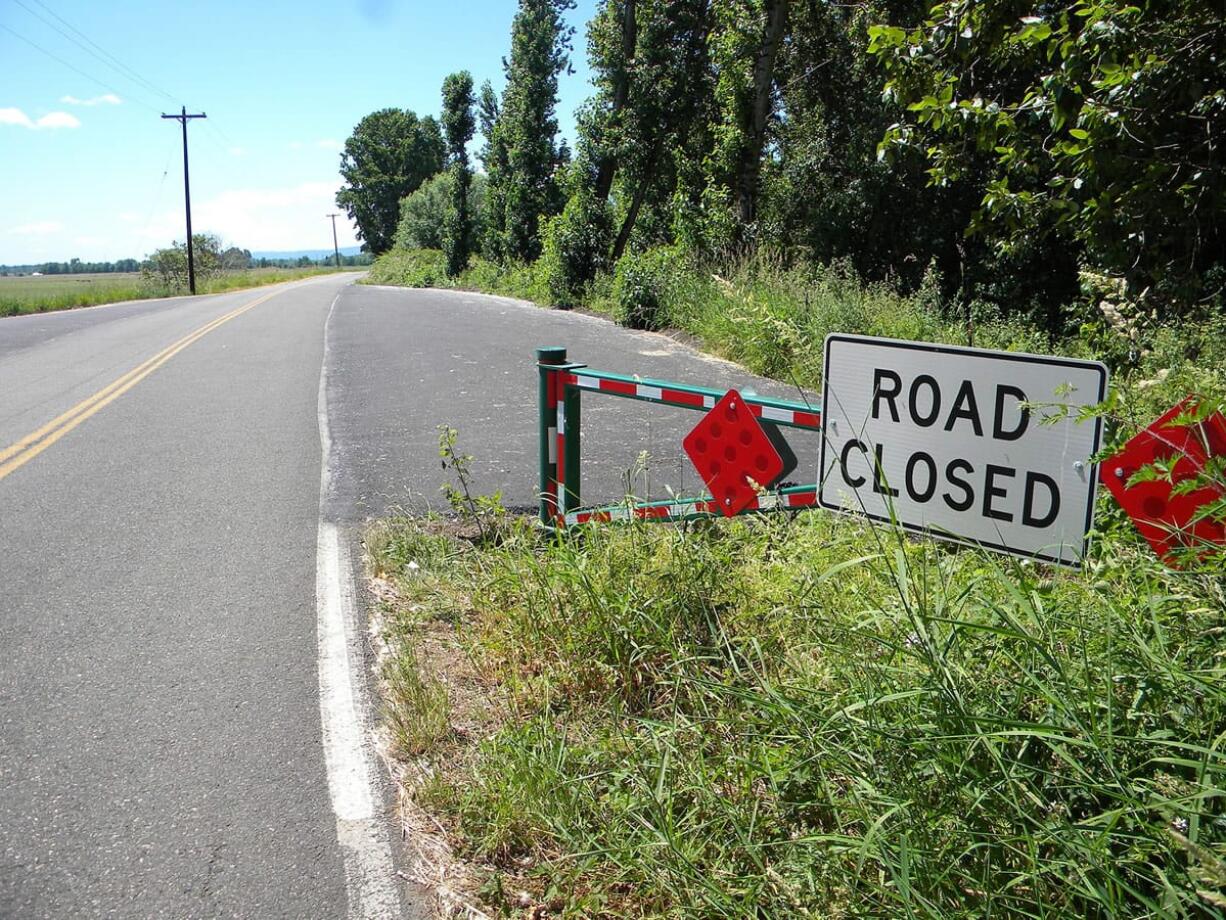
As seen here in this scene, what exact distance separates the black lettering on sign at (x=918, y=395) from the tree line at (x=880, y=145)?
1483 millimetres

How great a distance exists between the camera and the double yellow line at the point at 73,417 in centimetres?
854

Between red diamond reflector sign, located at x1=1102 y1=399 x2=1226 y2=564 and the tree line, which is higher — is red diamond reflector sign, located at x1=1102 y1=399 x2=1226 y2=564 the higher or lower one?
the lower one

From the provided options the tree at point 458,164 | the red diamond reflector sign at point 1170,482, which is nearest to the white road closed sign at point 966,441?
the red diamond reflector sign at point 1170,482

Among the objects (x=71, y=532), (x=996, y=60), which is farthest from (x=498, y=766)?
(x=996, y=60)

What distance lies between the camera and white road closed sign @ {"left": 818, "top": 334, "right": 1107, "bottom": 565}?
9.30 feet

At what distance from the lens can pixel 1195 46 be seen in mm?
5930

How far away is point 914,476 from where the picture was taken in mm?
3203

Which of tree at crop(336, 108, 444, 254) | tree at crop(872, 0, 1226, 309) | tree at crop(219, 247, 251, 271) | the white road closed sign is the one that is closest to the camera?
the white road closed sign

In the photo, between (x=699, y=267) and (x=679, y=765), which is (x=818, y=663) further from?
(x=699, y=267)

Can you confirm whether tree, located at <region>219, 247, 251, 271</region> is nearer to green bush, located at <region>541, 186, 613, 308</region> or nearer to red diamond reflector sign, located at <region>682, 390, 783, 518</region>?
green bush, located at <region>541, 186, 613, 308</region>

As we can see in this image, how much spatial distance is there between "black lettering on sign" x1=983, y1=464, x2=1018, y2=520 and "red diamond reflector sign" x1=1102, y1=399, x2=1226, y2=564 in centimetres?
29

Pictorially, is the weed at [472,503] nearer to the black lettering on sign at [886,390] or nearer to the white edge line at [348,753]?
the white edge line at [348,753]

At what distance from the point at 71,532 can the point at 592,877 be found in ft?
17.4

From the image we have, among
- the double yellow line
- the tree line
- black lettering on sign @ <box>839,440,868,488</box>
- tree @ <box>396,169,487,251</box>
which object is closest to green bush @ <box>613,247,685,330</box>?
the tree line
